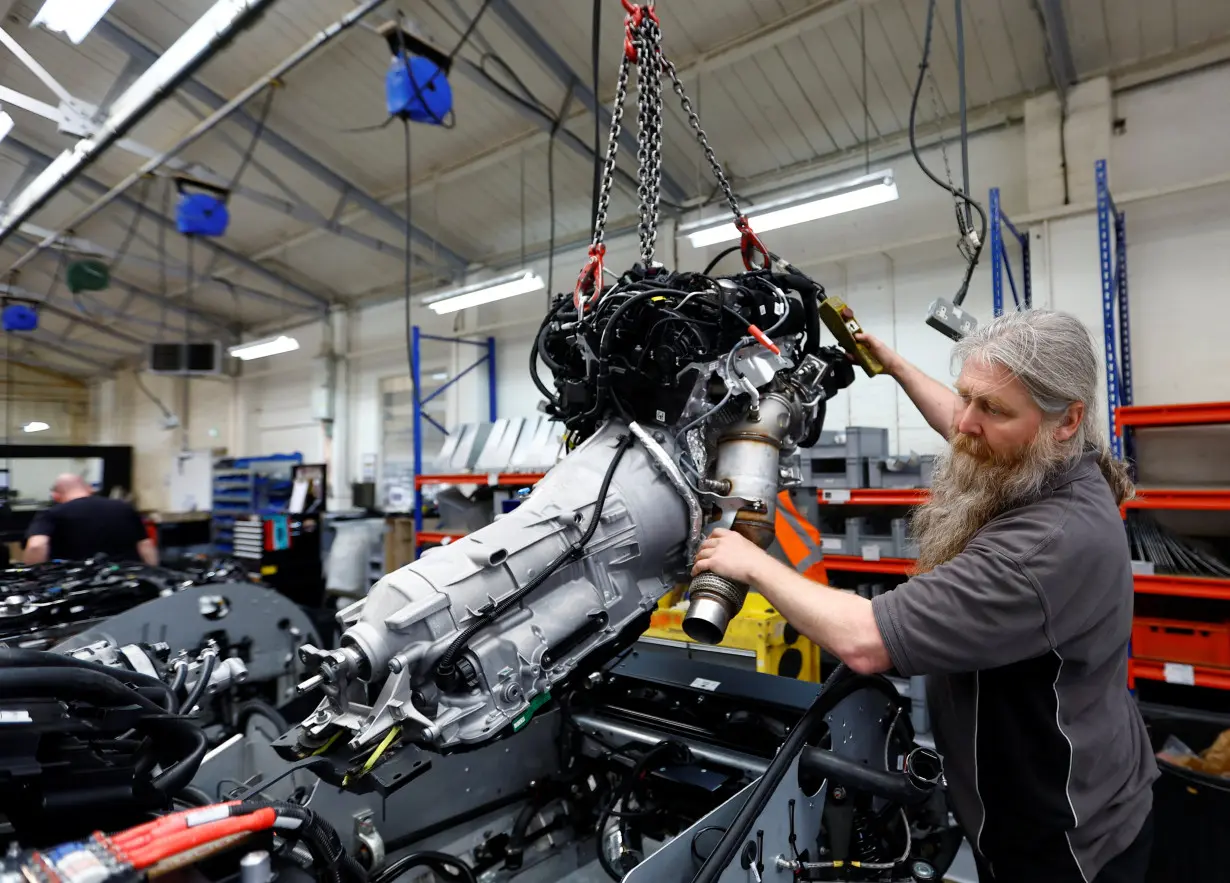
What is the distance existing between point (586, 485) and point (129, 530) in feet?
13.9

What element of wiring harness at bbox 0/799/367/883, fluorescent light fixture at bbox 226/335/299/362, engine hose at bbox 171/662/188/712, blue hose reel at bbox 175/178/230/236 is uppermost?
blue hose reel at bbox 175/178/230/236

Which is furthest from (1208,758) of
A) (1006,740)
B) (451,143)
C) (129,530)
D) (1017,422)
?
(451,143)

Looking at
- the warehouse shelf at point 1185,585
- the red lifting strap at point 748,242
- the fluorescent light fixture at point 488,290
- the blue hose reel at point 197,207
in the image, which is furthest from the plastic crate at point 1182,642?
the blue hose reel at point 197,207

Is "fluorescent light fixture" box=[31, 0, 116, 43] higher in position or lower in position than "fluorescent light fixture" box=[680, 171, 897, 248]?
higher

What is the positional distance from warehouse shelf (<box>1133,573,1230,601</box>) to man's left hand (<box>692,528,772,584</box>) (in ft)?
8.58

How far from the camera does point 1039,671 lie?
1.25m

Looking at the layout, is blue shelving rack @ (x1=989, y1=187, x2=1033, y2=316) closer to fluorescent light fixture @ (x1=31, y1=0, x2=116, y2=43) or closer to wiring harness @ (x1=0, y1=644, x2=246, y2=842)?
wiring harness @ (x1=0, y1=644, x2=246, y2=842)

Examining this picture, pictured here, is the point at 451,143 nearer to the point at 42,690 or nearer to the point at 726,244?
the point at 726,244

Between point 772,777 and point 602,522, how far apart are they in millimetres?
602

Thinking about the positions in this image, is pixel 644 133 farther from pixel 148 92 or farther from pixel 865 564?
pixel 148 92

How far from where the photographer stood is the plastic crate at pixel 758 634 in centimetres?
273

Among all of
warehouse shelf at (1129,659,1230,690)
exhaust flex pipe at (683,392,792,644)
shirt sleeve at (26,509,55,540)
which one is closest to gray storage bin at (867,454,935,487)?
warehouse shelf at (1129,659,1230,690)

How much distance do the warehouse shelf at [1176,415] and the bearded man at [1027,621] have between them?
226 centimetres

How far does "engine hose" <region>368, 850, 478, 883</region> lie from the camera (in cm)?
148
